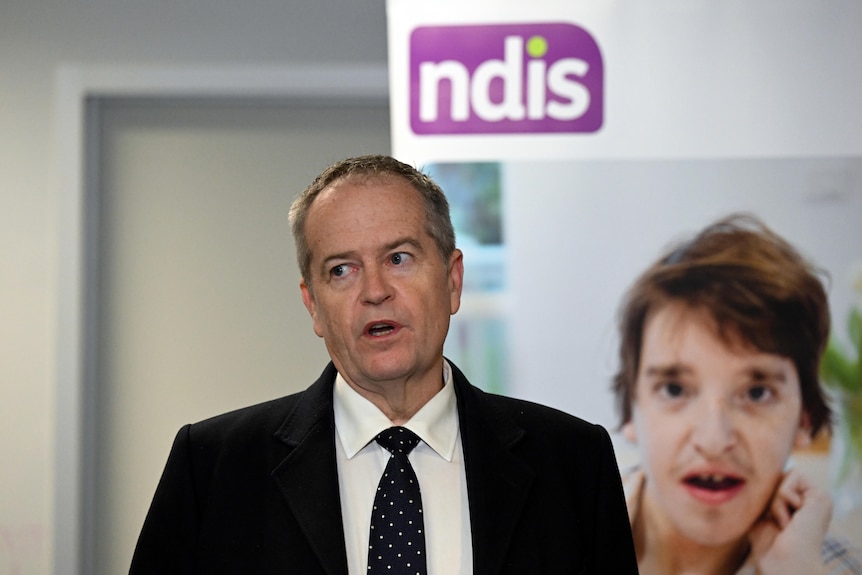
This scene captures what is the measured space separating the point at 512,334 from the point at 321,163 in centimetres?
118

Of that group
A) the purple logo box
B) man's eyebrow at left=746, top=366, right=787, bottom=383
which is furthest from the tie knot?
man's eyebrow at left=746, top=366, right=787, bottom=383

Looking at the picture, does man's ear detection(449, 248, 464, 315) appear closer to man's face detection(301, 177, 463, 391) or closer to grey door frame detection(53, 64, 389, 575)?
man's face detection(301, 177, 463, 391)

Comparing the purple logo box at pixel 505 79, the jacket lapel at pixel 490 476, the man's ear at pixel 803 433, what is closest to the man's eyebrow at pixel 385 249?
the jacket lapel at pixel 490 476

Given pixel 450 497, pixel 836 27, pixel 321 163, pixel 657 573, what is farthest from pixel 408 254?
pixel 321 163

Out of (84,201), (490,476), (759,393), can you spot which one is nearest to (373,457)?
(490,476)

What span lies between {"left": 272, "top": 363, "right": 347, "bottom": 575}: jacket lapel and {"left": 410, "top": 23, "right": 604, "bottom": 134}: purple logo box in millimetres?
1036

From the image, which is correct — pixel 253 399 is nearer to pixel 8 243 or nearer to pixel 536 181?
pixel 8 243

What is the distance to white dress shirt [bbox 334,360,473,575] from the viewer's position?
1.39 metres

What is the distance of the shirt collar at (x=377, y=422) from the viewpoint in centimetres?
144

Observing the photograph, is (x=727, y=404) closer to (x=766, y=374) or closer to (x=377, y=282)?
(x=766, y=374)

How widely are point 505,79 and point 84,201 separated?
4.81 feet

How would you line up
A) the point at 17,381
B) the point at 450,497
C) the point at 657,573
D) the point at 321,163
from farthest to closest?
the point at 321,163, the point at 17,381, the point at 657,573, the point at 450,497

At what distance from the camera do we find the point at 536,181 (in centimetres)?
242

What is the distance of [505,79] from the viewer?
7.89ft
